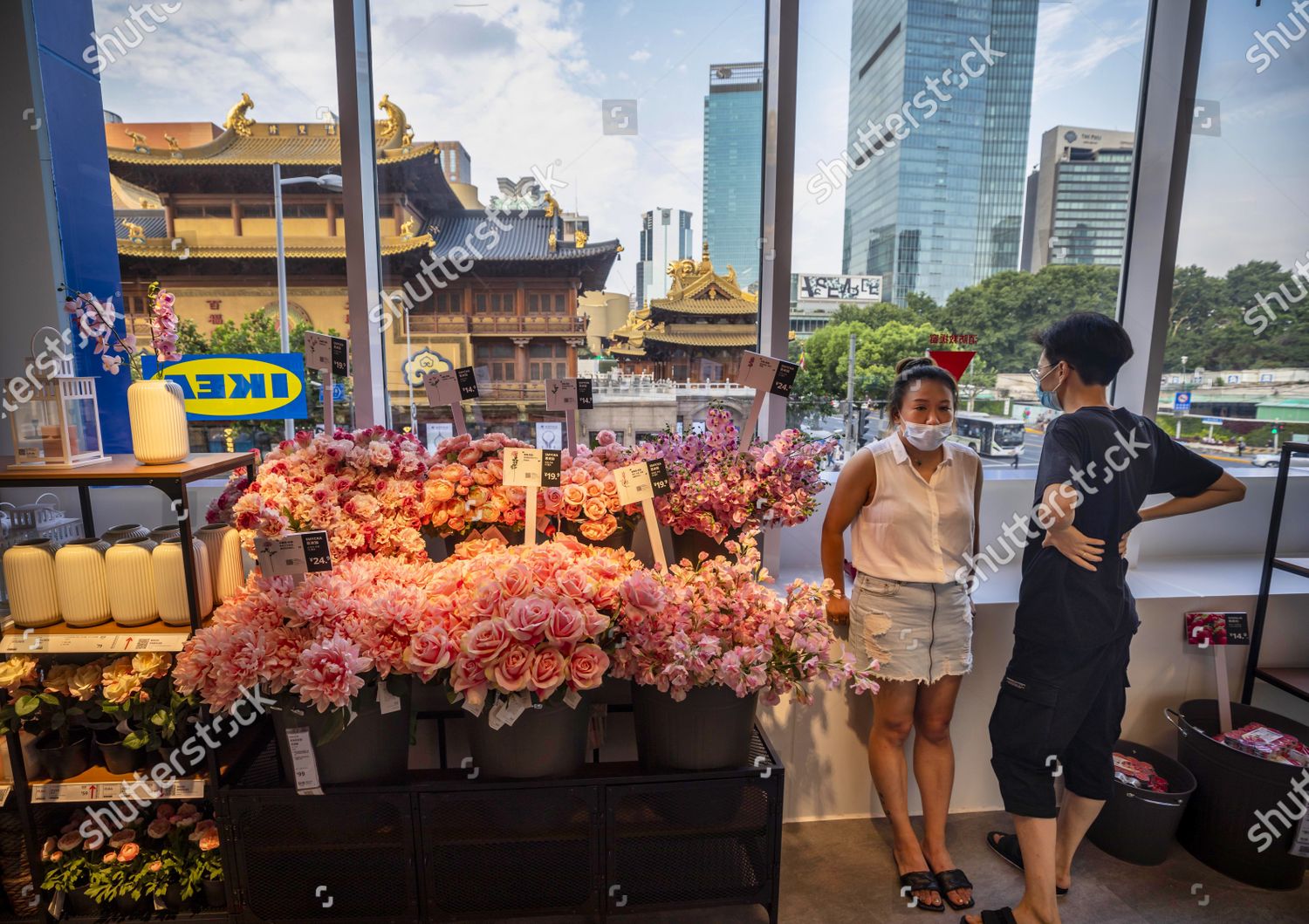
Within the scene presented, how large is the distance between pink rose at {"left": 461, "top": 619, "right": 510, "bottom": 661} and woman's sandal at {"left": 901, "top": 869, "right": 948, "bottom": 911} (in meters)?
1.46

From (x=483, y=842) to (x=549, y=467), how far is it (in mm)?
863

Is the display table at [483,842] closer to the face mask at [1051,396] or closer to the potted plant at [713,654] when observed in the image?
the potted plant at [713,654]

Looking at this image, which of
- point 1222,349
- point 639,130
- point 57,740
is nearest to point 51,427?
point 57,740

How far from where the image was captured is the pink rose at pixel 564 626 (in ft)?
3.99

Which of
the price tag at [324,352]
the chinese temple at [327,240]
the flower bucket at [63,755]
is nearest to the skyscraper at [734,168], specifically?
the chinese temple at [327,240]

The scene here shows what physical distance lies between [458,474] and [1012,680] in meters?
1.60

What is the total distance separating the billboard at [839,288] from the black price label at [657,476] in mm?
1169

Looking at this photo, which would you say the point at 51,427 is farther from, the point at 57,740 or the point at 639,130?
the point at 639,130

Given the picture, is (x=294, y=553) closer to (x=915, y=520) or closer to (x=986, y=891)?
(x=915, y=520)


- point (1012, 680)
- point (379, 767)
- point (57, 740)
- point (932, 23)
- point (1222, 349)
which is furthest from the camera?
point (1222, 349)

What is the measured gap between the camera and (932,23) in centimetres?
237

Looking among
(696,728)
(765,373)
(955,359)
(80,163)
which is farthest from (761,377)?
(80,163)

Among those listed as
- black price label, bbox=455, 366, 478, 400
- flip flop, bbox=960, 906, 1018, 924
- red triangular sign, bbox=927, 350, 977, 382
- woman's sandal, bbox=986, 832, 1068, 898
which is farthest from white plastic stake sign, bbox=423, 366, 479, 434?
woman's sandal, bbox=986, 832, 1068, 898

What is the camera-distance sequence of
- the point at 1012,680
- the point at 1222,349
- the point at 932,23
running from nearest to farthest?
the point at 1012,680, the point at 932,23, the point at 1222,349
